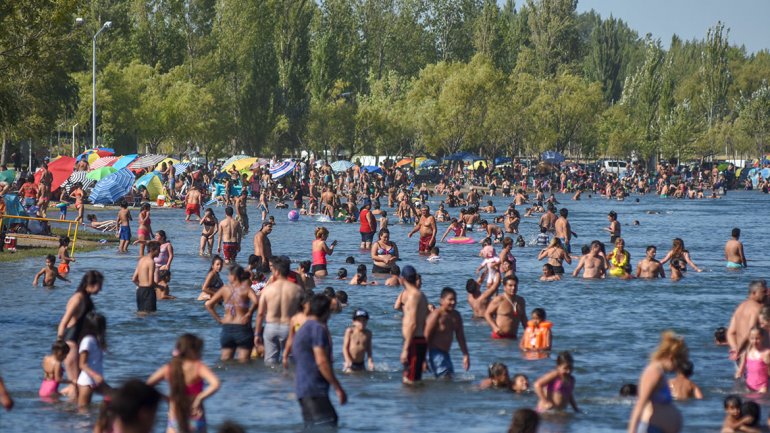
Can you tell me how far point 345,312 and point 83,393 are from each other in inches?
402

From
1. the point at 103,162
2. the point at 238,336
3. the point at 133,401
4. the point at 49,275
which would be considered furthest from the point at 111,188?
the point at 133,401

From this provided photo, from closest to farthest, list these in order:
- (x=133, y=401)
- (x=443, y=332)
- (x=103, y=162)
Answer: (x=133, y=401) < (x=443, y=332) < (x=103, y=162)

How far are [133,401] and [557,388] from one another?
8.50m

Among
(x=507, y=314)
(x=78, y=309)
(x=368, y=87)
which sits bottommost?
(x=507, y=314)

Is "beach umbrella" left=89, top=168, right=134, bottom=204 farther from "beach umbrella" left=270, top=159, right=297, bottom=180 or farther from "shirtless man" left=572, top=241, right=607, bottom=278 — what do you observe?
"shirtless man" left=572, top=241, right=607, bottom=278

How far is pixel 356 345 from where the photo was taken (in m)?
16.5

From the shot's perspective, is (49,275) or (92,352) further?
(49,275)

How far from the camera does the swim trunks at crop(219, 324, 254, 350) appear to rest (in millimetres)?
16156

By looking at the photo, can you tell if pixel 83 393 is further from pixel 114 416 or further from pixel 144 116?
pixel 144 116

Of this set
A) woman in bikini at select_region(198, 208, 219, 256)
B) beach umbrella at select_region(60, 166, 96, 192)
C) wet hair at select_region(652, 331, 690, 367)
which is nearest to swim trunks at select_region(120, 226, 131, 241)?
woman in bikini at select_region(198, 208, 219, 256)

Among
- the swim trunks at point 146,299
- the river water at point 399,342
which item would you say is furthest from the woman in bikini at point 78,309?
the swim trunks at point 146,299

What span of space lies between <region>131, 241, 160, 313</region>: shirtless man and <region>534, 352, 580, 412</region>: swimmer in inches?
332

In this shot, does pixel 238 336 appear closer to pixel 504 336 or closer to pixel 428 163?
pixel 504 336

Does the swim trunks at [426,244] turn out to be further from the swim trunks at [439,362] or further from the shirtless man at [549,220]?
the swim trunks at [439,362]
